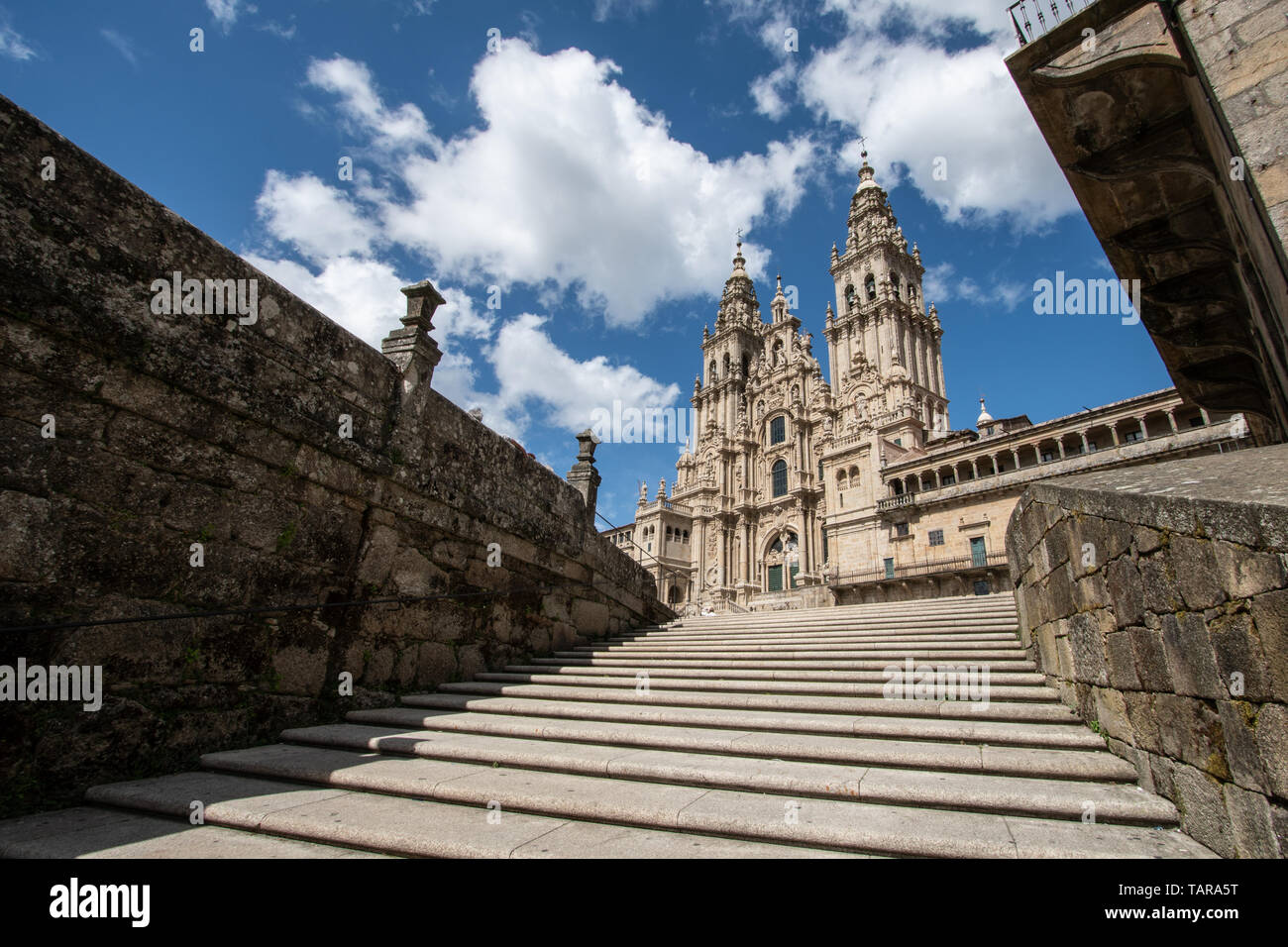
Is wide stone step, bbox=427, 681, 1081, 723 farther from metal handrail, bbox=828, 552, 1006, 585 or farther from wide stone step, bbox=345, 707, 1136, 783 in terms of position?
metal handrail, bbox=828, 552, 1006, 585

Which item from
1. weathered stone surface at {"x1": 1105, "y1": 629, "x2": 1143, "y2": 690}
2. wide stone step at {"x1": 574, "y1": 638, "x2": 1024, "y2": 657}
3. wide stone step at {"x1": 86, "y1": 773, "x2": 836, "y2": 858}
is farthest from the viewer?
wide stone step at {"x1": 574, "y1": 638, "x2": 1024, "y2": 657}

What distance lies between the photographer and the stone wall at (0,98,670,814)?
3268 millimetres

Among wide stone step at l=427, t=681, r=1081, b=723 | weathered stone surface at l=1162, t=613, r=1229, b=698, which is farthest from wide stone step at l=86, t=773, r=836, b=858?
wide stone step at l=427, t=681, r=1081, b=723

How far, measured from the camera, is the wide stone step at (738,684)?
4.64 metres

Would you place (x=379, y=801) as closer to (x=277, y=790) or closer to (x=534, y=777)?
(x=277, y=790)

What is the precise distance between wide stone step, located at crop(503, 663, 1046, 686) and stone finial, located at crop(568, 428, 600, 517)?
9.22 ft

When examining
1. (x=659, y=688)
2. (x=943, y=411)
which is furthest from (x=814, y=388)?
(x=659, y=688)

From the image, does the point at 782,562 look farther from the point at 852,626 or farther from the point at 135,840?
the point at 135,840

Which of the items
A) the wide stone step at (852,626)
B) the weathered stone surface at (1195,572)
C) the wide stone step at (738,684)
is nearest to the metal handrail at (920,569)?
the wide stone step at (852,626)

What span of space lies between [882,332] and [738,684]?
1644 inches

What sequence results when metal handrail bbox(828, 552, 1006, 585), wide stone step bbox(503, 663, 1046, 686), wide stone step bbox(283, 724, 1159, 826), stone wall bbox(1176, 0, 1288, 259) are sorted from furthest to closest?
metal handrail bbox(828, 552, 1006, 585) → wide stone step bbox(503, 663, 1046, 686) → stone wall bbox(1176, 0, 1288, 259) → wide stone step bbox(283, 724, 1159, 826)

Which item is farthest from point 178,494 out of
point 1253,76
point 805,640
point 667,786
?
point 1253,76

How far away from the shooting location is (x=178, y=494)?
3.95m
